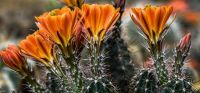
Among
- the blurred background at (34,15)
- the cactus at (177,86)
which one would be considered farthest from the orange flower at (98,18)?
the blurred background at (34,15)

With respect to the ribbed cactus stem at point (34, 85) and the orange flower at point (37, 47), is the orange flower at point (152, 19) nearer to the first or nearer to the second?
the orange flower at point (37, 47)

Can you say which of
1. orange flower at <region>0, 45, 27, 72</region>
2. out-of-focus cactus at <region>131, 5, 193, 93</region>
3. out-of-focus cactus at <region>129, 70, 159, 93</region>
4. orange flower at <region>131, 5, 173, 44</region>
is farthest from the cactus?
orange flower at <region>0, 45, 27, 72</region>

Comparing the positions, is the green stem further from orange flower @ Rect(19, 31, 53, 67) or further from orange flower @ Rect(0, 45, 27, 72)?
orange flower @ Rect(0, 45, 27, 72)

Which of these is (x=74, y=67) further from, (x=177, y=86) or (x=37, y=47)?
(x=177, y=86)

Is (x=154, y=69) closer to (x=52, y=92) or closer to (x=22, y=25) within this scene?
(x=52, y=92)

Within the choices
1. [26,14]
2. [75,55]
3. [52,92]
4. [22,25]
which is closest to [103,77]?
[75,55]
